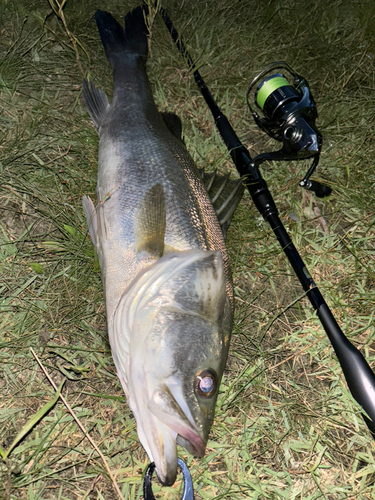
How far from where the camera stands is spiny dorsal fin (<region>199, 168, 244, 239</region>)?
299cm

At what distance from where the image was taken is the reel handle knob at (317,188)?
3.33m

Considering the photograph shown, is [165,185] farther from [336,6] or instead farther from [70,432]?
[336,6]

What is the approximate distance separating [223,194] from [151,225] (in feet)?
2.77

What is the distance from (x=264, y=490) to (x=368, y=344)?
4.39 feet

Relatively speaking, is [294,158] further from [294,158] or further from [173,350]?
[173,350]

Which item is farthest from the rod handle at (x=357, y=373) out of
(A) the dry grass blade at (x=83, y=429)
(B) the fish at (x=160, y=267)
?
(A) the dry grass blade at (x=83, y=429)

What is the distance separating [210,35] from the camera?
4016mm

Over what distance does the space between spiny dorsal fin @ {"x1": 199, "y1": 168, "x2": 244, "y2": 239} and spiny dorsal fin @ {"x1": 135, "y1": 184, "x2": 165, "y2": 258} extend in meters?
0.56

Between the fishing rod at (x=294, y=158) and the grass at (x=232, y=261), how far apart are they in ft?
0.63

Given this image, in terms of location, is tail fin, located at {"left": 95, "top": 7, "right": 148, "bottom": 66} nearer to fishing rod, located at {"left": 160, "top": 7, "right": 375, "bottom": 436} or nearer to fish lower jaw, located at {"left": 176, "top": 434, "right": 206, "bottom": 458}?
fishing rod, located at {"left": 160, "top": 7, "right": 375, "bottom": 436}

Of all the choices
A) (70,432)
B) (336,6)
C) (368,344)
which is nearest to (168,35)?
(336,6)

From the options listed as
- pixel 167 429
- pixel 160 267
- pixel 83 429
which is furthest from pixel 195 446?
pixel 160 267

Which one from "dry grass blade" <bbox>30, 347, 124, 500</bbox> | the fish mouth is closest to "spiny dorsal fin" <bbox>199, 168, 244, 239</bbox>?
the fish mouth

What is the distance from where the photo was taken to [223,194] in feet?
10.1
